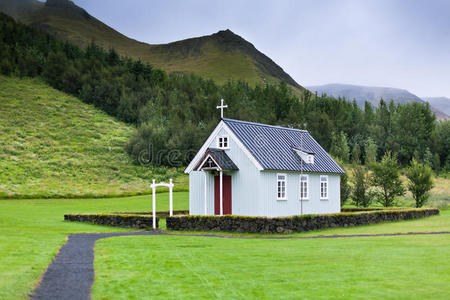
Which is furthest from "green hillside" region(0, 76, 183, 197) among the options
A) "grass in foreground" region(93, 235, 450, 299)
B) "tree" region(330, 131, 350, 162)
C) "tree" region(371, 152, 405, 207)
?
"grass in foreground" region(93, 235, 450, 299)

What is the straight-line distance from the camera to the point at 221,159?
31219 millimetres

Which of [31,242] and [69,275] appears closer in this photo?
[69,275]

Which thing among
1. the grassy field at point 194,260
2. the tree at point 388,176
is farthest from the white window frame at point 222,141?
the tree at point 388,176

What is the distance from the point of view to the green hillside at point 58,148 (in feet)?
206

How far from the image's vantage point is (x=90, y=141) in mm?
88125

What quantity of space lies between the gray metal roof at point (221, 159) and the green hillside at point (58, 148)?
30.6 meters

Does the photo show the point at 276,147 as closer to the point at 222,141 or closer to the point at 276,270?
the point at 222,141

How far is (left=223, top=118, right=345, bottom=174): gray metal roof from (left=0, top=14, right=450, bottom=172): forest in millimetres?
47463

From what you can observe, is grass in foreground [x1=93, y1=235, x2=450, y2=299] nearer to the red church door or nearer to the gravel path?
the gravel path

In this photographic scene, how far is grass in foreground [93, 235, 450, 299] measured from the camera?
10.9 meters

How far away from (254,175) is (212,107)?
6836 cm

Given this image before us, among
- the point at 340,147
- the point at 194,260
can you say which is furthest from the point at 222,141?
the point at 340,147

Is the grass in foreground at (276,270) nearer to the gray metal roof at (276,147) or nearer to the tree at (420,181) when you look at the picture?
the gray metal roof at (276,147)

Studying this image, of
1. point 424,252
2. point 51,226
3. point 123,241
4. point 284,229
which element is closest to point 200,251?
point 123,241
